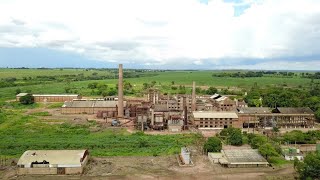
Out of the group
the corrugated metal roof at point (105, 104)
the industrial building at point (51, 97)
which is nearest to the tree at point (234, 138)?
the corrugated metal roof at point (105, 104)

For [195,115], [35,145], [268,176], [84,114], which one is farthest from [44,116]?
[268,176]

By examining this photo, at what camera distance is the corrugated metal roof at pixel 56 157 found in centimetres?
3197

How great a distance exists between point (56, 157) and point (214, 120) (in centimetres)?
2842

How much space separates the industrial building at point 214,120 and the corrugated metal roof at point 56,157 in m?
24.3

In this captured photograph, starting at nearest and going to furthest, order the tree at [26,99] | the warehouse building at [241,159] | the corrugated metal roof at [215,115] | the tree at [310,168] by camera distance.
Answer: the tree at [310,168], the warehouse building at [241,159], the corrugated metal roof at [215,115], the tree at [26,99]

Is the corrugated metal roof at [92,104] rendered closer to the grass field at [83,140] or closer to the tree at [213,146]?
the grass field at [83,140]

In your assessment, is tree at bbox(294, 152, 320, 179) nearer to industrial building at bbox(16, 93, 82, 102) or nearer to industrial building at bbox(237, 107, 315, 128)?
industrial building at bbox(237, 107, 315, 128)

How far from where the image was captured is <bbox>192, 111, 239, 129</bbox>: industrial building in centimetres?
5419

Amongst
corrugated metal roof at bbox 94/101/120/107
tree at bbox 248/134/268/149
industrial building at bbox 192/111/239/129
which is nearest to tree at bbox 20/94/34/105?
corrugated metal roof at bbox 94/101/120/107

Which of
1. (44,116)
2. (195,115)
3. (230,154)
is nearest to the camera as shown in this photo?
(230,154)

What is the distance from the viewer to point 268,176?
103 ft

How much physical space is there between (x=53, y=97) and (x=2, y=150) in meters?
45.4

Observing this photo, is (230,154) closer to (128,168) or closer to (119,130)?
(128,168)

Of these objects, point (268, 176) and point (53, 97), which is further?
point (53, 97)
